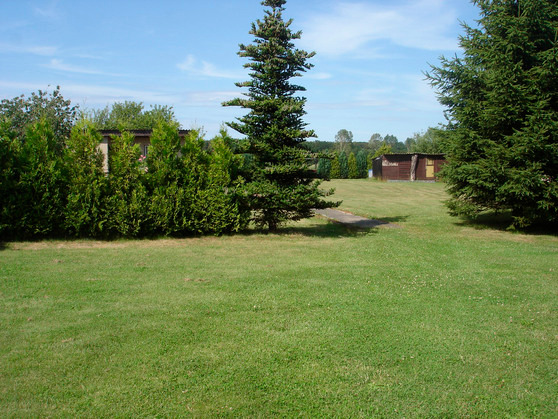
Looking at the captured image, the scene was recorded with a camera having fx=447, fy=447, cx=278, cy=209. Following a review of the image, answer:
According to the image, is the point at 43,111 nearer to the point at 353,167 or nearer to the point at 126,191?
the point at 126,191

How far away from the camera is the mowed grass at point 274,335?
3619 millimetres

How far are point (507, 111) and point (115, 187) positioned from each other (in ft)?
34.5

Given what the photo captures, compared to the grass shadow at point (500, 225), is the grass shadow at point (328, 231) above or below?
below

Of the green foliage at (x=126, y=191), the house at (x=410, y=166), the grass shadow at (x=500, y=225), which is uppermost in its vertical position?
the house at (x=410, y=166)

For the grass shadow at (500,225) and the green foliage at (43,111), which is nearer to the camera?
the grass shadow at (500,225)

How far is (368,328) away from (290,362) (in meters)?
1.25

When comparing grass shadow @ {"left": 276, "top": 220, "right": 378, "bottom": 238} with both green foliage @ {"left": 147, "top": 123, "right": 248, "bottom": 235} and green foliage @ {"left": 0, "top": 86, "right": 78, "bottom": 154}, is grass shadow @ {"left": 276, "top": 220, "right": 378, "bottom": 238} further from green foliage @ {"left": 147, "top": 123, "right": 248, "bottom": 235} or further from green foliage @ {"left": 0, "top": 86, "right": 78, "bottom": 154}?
green foliage @ {"left": 0, "top": 86, "right": 78, "bottom": 154}

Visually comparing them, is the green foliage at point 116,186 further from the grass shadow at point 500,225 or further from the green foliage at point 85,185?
the grass shadow at point 500,225

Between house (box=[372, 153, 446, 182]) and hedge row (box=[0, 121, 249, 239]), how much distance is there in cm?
3276

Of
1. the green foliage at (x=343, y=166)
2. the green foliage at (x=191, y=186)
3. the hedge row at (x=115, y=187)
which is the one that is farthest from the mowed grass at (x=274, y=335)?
the green foliage at (x=343, y=166)

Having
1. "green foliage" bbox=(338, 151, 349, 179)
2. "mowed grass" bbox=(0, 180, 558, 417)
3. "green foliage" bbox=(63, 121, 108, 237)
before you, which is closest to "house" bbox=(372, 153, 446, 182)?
"green foliage" bbox=(338, 151, 349, 179)

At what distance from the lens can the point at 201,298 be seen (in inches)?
242

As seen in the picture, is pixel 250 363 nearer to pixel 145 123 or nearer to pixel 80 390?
pixel 80 390

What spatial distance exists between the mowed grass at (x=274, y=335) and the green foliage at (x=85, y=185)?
4.35 feet
